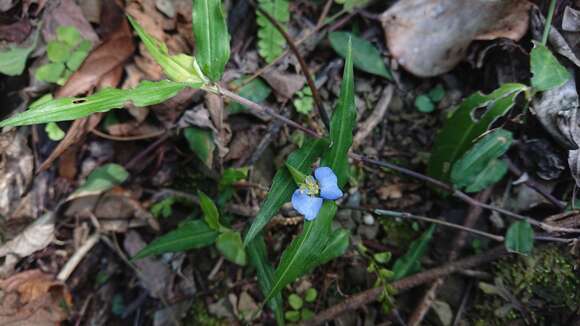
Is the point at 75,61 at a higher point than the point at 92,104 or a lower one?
lower

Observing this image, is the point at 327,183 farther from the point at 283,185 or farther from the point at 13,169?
the point at 13,169

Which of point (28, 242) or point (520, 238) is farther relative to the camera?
point (28, 242)

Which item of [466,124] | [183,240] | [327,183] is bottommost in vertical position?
[183,240]

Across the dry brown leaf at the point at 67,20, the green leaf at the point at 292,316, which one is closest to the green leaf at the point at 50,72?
the dry brown leaf at the point at 67,20

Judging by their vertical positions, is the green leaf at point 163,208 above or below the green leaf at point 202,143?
below

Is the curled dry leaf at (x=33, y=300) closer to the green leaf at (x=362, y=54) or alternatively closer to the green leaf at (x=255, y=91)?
the green leaf at (x=255, y=91)

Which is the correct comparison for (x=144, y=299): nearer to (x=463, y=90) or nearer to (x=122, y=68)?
(x=122, y=68)

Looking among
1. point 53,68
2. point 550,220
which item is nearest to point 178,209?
point 53,68

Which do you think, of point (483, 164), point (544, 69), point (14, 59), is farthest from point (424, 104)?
point (14, 59)
